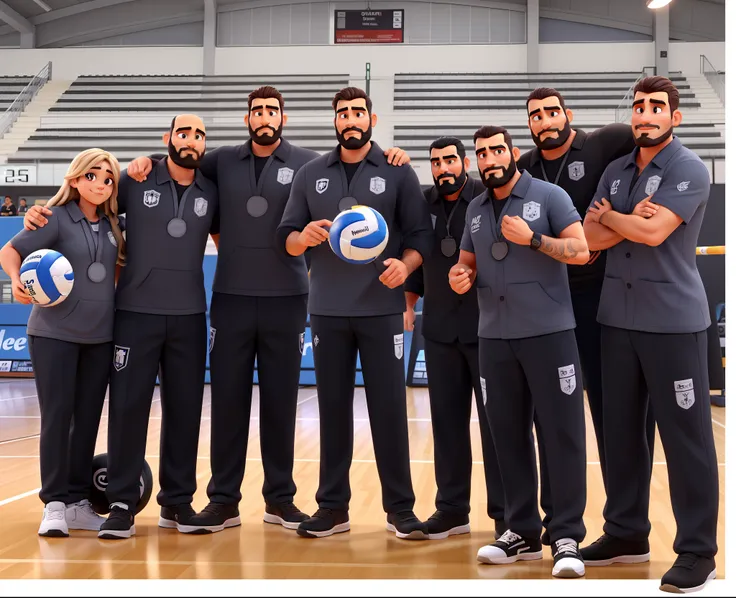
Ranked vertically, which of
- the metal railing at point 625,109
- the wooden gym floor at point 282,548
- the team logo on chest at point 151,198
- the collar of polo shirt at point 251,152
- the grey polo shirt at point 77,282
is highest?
the metal railing at point 625,109

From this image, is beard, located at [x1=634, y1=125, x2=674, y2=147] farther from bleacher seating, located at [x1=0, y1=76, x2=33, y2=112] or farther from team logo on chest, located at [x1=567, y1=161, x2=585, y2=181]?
bleacher seating, located at [x1=0, y1=76, x2=33, y2=112]

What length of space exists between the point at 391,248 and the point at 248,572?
163 cm

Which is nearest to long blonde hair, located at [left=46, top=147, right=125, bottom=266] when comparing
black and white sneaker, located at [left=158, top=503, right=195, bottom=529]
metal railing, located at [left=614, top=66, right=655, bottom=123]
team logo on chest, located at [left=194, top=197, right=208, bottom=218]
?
team logo on chest, located at [left=194, top=197, right=208, bottom=218]

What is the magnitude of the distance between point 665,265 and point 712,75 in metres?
17.5

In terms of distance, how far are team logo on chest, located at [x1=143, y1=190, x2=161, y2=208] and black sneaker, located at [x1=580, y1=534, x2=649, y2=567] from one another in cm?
253

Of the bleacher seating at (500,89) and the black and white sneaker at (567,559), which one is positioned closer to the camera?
the black and white sneaker at (567,559)

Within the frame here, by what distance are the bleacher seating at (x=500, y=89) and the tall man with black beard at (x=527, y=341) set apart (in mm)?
15781

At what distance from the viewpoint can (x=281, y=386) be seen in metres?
3.94

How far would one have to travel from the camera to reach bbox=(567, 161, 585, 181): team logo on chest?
11.4 ft

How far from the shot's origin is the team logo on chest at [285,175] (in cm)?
394

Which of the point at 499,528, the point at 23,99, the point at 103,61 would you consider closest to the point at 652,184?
the point at 499,528

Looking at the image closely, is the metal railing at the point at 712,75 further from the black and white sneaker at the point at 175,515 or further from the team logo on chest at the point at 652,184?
the black and white sneaker at the point at 175,515

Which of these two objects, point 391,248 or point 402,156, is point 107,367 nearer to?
point 391,248

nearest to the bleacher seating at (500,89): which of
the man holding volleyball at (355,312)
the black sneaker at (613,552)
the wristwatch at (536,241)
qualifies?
the man holding volleyball at (355,312)
